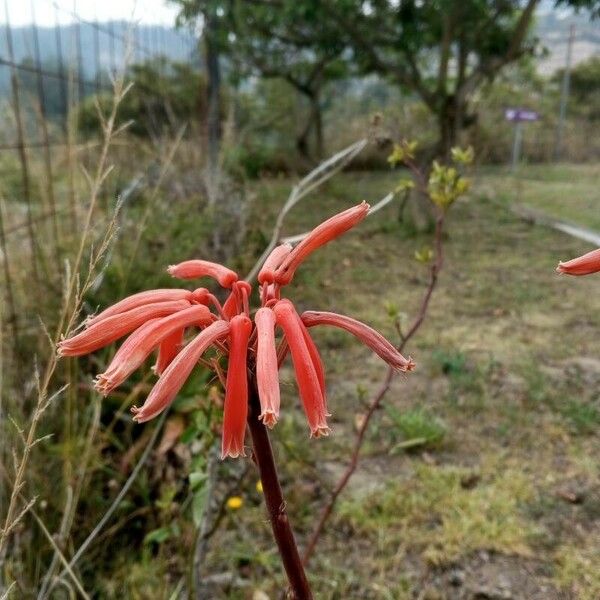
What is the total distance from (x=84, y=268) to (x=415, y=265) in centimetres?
403

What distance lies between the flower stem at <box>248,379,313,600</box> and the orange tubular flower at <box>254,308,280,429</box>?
0.05 meters

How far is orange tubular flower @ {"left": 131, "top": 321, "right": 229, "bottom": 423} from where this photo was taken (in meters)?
0.78

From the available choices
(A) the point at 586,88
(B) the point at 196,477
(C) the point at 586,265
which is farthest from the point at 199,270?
(A) the point at 586,88

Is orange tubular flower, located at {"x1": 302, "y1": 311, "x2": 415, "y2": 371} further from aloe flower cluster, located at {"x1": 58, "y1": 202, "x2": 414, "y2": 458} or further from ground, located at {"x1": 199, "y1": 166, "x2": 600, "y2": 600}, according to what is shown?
ground, located at {"x1": 199, "y1": 166, "x2": 600, "y2": 600}

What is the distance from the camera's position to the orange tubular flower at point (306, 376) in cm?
82

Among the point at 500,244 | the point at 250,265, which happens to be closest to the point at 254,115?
the point at 500,244

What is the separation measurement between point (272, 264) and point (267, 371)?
0.78 feet

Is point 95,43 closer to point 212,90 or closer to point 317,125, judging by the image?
point 212,90

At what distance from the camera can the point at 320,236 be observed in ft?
3.20

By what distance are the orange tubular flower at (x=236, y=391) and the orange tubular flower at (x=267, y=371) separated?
2 cm

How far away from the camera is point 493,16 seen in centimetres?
877

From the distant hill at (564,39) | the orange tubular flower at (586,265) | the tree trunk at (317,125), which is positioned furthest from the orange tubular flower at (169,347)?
the distant hill at (564,39)

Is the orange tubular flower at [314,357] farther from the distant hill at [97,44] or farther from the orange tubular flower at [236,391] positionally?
the distant hill at [97,44]

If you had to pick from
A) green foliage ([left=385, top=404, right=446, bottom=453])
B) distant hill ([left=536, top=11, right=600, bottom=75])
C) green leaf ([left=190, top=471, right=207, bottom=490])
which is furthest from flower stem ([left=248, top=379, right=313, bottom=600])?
distant hill ([left=536, top=11, right=600, bottom=75])
